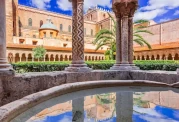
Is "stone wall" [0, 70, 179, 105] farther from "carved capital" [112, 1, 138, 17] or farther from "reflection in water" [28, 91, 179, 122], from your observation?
"carved capital" [112, 1, 138, 17]

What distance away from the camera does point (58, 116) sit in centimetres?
206

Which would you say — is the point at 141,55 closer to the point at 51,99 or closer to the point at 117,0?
the point at 117,0

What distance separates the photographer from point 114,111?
7.30 ft

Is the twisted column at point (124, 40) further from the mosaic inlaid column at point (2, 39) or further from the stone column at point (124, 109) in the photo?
the mosaic inlaid column at point (2, 39)

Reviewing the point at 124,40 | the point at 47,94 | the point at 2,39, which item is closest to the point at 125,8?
the point at 124,40

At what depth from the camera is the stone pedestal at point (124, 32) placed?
5.38 meters

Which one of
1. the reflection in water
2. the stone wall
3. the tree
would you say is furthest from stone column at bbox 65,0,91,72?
the tree

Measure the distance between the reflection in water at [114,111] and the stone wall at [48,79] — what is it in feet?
2.99

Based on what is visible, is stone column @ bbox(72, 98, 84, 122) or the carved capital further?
the carved capital

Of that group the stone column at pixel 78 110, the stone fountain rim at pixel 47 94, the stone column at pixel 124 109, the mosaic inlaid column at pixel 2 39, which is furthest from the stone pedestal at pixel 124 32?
the mosaic inlaid column at pixel 2 39

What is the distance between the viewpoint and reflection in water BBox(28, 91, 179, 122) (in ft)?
6.39

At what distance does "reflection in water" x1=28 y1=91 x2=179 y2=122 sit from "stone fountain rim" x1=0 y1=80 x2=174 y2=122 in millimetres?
215

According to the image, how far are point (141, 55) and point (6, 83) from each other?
24683 millimetres

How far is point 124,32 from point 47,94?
11.6 ft
